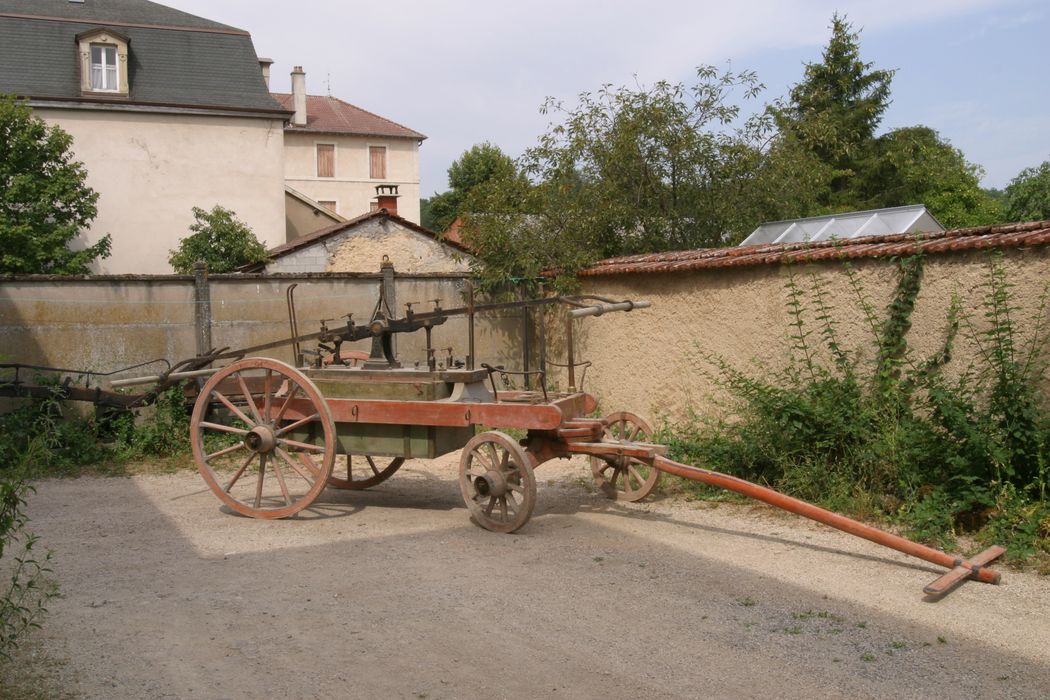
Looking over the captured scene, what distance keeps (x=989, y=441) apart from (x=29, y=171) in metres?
18.4

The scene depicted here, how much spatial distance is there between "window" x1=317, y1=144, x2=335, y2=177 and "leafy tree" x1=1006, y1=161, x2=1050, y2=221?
24.8m

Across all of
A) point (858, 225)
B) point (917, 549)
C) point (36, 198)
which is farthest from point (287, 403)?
point (36, 198)

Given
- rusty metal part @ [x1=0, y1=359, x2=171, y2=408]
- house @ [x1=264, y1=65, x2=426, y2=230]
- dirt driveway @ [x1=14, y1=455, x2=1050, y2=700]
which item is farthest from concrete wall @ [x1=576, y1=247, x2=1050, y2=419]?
house @ [x1=264, y1=65, x2=426, y2=230]

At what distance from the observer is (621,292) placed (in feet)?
34.3

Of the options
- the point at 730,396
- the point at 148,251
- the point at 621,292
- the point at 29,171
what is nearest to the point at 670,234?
the point at 621,292

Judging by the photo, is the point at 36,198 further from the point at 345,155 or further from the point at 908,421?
the point at 345,155

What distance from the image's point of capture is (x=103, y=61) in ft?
75.5

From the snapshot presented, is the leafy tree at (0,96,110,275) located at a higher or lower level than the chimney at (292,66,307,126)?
lower

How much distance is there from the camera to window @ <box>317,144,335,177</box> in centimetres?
3838

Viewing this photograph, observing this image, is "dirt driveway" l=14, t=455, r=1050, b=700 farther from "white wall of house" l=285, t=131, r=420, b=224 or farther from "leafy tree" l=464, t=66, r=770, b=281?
"white wall of house" l=285, t=131, r=420, b=224

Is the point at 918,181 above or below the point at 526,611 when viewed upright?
above

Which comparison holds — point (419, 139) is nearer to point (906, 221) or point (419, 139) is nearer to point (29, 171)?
point (29, 171)

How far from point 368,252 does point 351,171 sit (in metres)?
21.8

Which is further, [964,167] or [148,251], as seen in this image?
[964,167]
